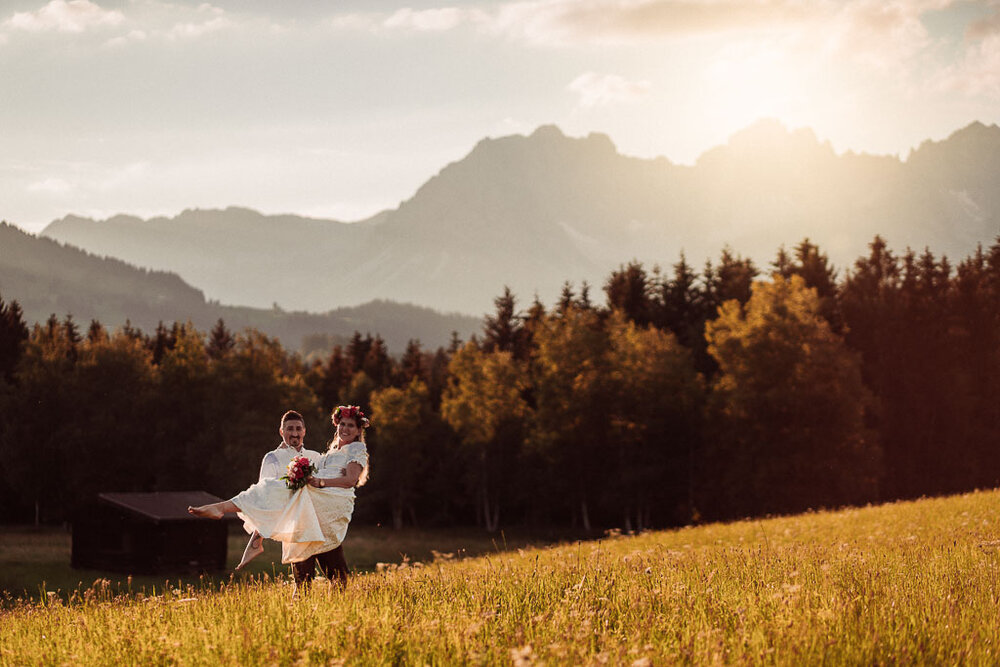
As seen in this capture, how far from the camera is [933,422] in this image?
60.4m

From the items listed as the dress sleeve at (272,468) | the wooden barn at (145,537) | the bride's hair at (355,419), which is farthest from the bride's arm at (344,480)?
the wooden barn at (145,537)

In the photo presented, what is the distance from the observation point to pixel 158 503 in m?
45.3

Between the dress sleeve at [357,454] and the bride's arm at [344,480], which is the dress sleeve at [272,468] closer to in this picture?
the bride's arm at [344,480]

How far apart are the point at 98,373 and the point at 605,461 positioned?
41.6m

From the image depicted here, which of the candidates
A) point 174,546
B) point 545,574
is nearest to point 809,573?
point 545,574

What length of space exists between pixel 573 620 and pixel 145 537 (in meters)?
42.2

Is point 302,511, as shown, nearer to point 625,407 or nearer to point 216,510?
point 216,510

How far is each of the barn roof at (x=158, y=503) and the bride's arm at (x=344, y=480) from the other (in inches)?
1407

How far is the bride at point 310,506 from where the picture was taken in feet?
31.5

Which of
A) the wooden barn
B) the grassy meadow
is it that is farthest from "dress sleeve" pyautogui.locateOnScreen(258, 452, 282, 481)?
the wooden barn

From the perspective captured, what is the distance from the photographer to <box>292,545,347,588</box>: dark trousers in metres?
9.85

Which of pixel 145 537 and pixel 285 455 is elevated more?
pixel 285 455

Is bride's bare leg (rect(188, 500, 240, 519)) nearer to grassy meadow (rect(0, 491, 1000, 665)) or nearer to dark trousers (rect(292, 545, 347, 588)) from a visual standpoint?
grassy meadow (rect(0, 491, 1000, 665))

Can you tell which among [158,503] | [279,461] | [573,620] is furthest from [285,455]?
[158,503]
